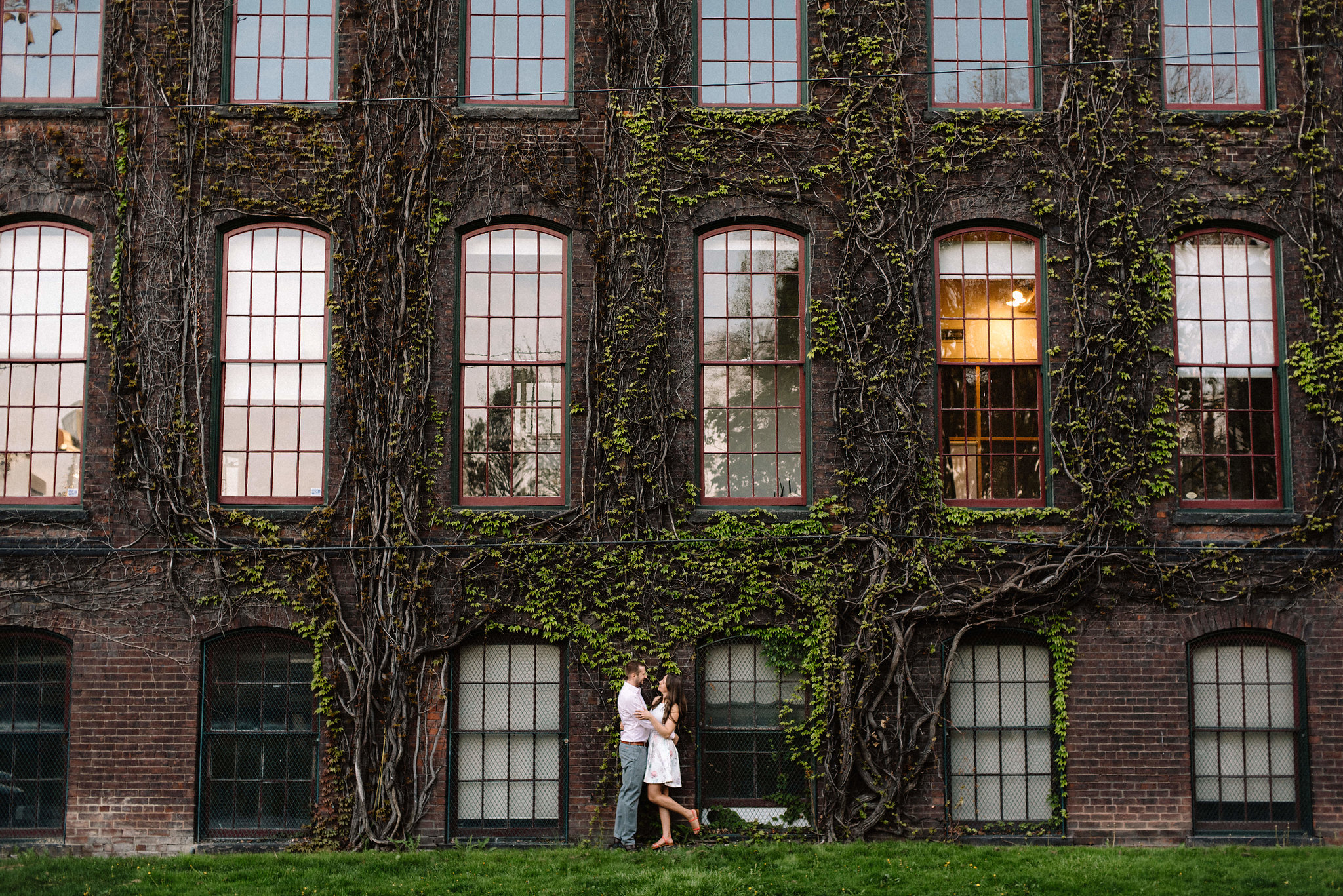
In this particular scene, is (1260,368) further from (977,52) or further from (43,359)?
(43,359)

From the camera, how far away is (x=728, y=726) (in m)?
10.8

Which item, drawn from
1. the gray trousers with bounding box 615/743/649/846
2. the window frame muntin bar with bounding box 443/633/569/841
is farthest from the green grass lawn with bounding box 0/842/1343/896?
the window frame muntin bar with bounding box 443/633/569/841

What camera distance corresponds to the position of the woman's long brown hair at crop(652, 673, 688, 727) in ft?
33.8

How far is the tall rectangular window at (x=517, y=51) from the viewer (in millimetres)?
11445

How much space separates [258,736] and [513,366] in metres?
4.31

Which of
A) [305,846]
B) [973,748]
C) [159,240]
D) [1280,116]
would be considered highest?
[1280,116]

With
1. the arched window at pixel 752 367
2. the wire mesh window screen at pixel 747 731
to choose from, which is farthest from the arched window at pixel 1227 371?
the wire mesh window screen at pixel 747 731

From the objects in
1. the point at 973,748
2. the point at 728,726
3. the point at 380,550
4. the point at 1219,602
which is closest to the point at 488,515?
the point at 380,550

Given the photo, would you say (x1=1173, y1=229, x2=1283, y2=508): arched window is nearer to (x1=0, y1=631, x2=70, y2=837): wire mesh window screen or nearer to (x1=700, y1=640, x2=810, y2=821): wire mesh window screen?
(x1=700, y1=640, x2=810, y2=821): wire mesh window screen

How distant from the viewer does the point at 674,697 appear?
408 inches

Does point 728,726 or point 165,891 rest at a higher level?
point 728,726

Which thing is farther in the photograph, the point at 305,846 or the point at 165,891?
the point at 305,846

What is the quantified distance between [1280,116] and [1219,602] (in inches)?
194

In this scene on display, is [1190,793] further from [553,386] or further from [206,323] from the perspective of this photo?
[206,323]
